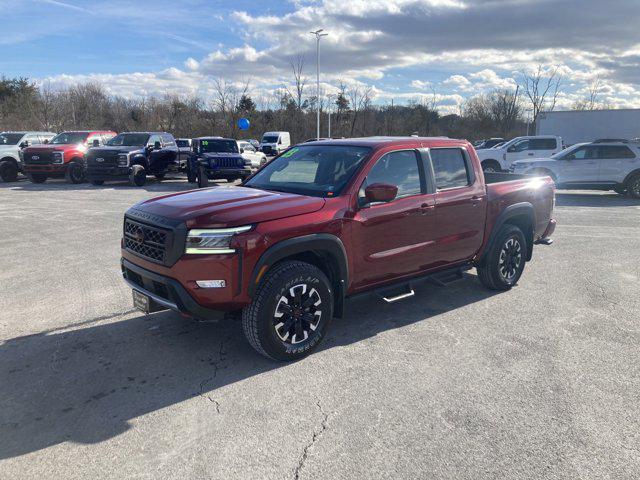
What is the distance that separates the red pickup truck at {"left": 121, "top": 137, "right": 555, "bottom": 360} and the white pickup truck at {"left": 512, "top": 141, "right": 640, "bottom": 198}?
1117 centimetres

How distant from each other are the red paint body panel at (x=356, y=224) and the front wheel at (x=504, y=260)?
20 centimetres

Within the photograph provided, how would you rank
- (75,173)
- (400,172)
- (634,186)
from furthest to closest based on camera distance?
(75,173) → (634,186) → (400,172)

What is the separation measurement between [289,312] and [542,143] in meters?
18.6

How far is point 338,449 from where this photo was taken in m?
2.84

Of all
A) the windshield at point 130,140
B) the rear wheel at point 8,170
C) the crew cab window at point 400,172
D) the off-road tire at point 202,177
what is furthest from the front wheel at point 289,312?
the rear wheel at point 8,170

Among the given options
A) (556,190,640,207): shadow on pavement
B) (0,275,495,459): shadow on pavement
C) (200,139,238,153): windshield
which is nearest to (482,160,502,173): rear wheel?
(556,190,640,207): shadow on pavement

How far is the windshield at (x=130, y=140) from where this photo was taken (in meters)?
17.8

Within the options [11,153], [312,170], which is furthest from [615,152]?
[11,153]

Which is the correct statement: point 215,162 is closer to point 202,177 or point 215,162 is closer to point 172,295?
point 202,177

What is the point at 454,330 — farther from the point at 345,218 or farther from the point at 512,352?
the point at 345,218

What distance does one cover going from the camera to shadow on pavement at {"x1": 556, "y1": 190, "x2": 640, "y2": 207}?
45.9ft

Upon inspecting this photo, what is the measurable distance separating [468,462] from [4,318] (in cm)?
464

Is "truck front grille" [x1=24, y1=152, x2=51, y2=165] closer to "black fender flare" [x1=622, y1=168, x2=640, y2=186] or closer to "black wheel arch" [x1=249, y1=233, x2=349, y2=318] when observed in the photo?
"black wheel arch" [x1=249, y1=233, x2=349, y2=318]

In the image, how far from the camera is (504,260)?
19.0 ft
